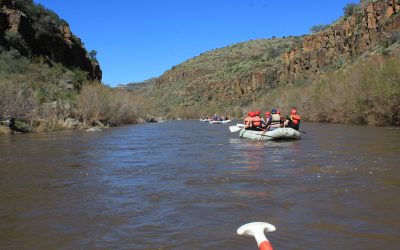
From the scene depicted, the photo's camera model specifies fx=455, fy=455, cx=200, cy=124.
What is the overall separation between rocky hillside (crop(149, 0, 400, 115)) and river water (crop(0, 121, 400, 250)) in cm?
4511

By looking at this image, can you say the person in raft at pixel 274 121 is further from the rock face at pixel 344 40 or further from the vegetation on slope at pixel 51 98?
the rock face at pixel 344 40

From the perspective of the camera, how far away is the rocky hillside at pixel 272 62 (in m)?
60.4

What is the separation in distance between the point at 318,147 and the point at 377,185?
8.87 meters

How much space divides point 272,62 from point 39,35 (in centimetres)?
6780

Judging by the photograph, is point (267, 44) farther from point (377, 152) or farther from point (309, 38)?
point (377, 152)

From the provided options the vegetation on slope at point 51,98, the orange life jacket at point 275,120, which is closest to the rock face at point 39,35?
the vegetation on slope at point 51,98

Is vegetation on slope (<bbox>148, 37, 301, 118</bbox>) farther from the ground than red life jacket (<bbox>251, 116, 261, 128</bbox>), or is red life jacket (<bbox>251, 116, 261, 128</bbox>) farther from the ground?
vegetation on slope (<bbox>148, 37, 301, 118</bbox>)

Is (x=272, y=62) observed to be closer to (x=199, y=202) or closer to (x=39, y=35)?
(x=39, y=35)

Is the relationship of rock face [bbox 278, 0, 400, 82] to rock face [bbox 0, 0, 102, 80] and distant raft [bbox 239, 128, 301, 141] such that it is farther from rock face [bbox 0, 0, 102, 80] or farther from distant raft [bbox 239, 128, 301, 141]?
distant raft [bbox 239, 128, 301, 141]

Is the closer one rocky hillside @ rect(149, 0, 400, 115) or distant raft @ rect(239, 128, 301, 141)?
distant raft @ rect(239, 128, 301, 141)

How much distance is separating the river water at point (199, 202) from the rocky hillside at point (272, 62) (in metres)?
45.1

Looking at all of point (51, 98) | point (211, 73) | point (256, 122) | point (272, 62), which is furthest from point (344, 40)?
point (211, 73)

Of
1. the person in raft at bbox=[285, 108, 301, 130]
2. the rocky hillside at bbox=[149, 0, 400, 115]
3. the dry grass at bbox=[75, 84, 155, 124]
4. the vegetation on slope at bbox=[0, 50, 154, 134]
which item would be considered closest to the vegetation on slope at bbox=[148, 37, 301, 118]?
the rocky hillside at bbox=[149, 0, 400, 115]

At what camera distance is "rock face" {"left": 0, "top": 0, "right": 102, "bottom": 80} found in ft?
165
